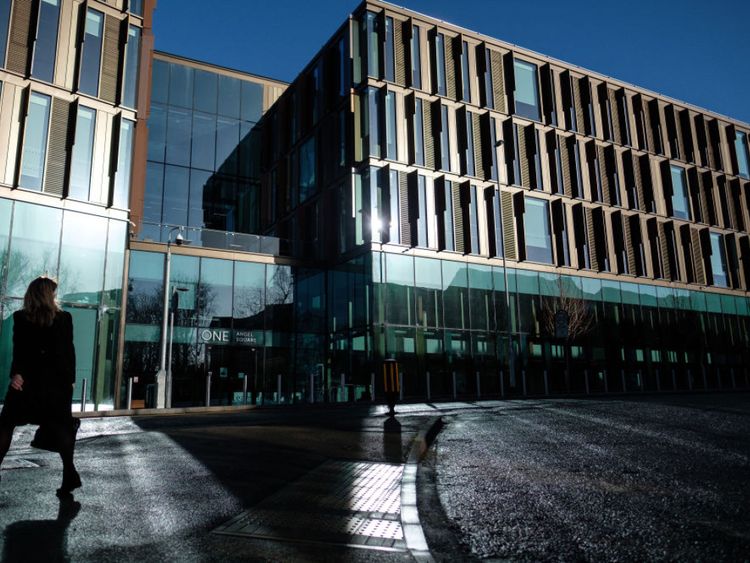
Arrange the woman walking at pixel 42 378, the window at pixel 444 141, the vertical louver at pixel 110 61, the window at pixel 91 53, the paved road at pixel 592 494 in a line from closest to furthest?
the paved road at pixel 592 494
the woman walking at pixel 42 378
the window at pixel 91 53
the vertical louver at pixel 110 61
the window at pixel 444 141

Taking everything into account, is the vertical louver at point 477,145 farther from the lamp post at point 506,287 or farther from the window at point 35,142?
the window at point 35,142

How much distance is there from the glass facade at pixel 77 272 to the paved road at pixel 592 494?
16.4 m

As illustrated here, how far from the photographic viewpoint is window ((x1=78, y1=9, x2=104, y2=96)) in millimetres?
22531

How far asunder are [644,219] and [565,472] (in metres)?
34.1

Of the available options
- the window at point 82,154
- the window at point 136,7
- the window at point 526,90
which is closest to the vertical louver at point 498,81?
the window at point 526,90

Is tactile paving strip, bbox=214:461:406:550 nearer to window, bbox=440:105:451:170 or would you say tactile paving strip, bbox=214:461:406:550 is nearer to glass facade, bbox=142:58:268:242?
window, bbox=440:105:451:170

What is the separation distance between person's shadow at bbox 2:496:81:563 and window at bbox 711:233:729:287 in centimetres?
4222

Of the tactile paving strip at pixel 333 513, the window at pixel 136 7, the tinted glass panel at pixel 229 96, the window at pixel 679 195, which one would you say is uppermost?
the tinted glass panel at pixel 229 96

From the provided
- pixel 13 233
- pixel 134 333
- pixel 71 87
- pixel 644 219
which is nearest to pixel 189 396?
pixel 134 333

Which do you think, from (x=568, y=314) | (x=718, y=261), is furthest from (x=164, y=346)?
(x=718, y=261)

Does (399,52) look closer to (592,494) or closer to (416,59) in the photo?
(416,59)

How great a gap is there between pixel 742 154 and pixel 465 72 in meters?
24.0

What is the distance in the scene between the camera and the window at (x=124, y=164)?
22.8 metres

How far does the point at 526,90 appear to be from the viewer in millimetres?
33812
